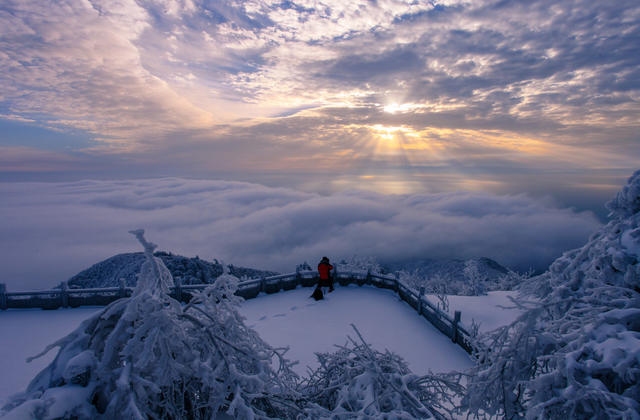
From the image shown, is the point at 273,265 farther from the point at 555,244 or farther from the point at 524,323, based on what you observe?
the point at 555,244

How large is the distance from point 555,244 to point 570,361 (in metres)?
239

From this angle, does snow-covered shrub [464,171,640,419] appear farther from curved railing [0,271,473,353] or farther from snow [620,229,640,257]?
curved railing [0,271,473,353]

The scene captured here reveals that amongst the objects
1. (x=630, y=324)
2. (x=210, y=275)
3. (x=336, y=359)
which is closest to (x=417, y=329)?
(x=336, y=359)

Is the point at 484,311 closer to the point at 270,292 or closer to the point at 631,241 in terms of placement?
the point at 270,292

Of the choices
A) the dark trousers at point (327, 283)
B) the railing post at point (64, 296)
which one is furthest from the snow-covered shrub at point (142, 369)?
the railing post at point (64, 296)

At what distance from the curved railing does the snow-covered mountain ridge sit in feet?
87.5

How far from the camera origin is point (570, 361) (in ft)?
9.83

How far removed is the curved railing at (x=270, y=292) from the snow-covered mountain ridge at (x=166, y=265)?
26.7 metres

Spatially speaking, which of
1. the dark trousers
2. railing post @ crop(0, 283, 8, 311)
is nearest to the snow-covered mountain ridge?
the dark trousers

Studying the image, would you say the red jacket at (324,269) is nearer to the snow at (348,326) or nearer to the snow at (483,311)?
the snow at (348,326)

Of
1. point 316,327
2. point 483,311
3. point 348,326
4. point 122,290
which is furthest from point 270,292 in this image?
point 483,311

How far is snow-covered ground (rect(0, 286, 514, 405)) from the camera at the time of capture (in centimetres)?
859

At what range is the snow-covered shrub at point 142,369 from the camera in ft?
9.48

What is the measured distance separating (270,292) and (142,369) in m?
11.1
